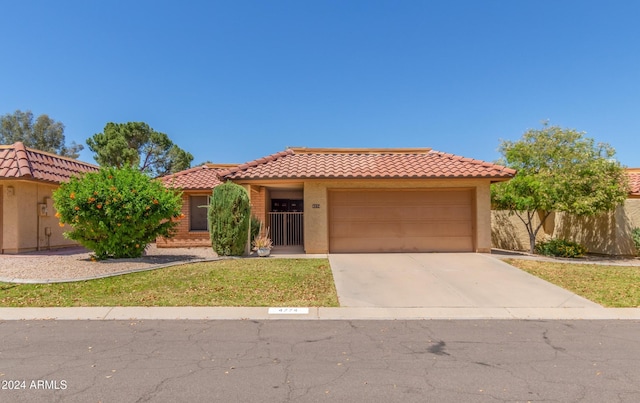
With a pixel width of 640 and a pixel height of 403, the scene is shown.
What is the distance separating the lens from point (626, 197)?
14750 mm

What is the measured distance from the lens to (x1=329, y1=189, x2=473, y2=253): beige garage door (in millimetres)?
14781

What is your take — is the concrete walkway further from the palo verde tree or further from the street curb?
the palo verde tree

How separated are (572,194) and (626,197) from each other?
2150 millimetres

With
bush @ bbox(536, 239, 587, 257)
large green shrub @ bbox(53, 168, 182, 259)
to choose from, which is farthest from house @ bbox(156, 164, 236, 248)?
bush @ bbox(536, 239, 587, 257)

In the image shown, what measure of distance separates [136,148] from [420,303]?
120 feet

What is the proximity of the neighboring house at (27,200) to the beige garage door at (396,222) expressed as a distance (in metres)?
10.6

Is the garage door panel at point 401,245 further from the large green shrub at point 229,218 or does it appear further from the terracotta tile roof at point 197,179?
the terracotta tile roof at point 197,179

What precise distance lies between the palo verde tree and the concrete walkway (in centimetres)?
449

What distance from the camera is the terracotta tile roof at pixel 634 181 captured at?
1595 centimetres

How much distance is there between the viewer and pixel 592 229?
1658cm

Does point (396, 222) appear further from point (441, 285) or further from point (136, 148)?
point (136, 148)
